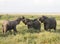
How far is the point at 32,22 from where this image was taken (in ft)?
68.6

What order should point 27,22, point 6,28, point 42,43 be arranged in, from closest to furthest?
point 42,43, point 6,28, point 27,22

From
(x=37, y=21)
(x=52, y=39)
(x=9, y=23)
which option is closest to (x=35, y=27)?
(x=37, y=21)

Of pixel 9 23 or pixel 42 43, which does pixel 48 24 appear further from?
pixel 42 43

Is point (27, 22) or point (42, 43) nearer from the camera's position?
point (42, 43)

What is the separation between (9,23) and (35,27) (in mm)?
3071

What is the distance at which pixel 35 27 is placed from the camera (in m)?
21.2

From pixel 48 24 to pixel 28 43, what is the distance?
9195 mm

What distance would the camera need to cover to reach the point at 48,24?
21453mm

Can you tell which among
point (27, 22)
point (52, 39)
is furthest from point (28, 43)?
point (27, 22)

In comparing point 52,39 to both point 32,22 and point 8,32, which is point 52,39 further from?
point 32,22

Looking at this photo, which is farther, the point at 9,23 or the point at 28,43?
the point at 9,23

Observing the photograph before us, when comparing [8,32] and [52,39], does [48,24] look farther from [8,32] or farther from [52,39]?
[52,39]

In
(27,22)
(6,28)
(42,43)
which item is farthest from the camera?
(27,22)

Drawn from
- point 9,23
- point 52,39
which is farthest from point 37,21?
point 52,39
